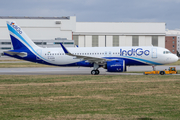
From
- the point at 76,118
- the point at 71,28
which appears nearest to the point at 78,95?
the point at 76,118

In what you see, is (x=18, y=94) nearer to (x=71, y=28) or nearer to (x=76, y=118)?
(x=76, y=118)

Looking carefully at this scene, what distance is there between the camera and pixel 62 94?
1717cm

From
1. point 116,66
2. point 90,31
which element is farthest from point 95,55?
point 90,31

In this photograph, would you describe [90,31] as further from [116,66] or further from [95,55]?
[116,66]

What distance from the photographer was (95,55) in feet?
111

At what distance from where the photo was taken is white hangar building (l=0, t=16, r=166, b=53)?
11419 centimetres

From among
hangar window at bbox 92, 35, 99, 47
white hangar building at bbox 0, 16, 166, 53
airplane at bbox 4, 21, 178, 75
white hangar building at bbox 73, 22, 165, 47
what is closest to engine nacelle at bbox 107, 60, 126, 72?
airplane at bbox 4, 21, 178, 75

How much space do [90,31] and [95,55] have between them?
3353 inches

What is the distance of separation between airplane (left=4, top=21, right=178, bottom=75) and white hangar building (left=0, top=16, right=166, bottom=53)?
3063 inches

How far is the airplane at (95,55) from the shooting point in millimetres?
32156

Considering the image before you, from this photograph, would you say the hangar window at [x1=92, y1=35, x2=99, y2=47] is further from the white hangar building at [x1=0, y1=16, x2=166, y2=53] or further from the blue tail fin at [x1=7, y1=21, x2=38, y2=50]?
the blue tail fin at [x1=7, y1=21, x2=38, y2=50]

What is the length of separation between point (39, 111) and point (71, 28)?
104188 mm

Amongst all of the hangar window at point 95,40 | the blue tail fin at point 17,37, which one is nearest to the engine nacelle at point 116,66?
the blue tail fin at point 17,37

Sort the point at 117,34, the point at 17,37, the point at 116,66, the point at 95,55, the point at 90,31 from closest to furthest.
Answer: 1. the point at 116,66
2. the point at 95,55
3. the point at 17,37
4. the point at 90,31
5. the point at 117,34
